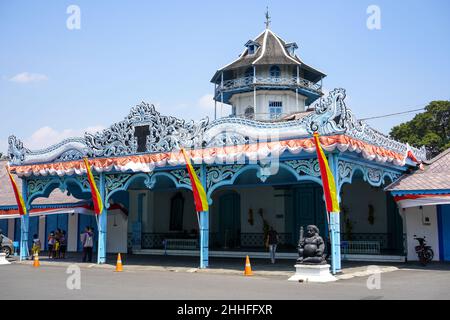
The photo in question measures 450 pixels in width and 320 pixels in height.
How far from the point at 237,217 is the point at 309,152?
1230cm

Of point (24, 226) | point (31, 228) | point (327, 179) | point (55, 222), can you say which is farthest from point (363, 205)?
point (31, 228)

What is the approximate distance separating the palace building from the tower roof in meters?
0.10

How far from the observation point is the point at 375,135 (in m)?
17.2

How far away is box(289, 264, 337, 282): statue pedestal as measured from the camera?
1352cm

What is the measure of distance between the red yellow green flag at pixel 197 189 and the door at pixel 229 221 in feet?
31.1

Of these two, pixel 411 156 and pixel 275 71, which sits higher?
pixel 275 71

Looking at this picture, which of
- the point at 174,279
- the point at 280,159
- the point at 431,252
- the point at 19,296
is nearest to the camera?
the point at 19,296

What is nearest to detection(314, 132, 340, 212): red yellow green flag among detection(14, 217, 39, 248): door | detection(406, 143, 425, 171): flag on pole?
detection(406, 143, 425, 171): flag on pole

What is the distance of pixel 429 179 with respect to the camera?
19516 mm

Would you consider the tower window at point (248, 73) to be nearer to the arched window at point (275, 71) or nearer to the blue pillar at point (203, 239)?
the arched window at point (275, 71)

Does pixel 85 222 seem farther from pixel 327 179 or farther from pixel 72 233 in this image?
pixel 327 179

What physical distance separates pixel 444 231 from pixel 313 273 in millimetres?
8373
